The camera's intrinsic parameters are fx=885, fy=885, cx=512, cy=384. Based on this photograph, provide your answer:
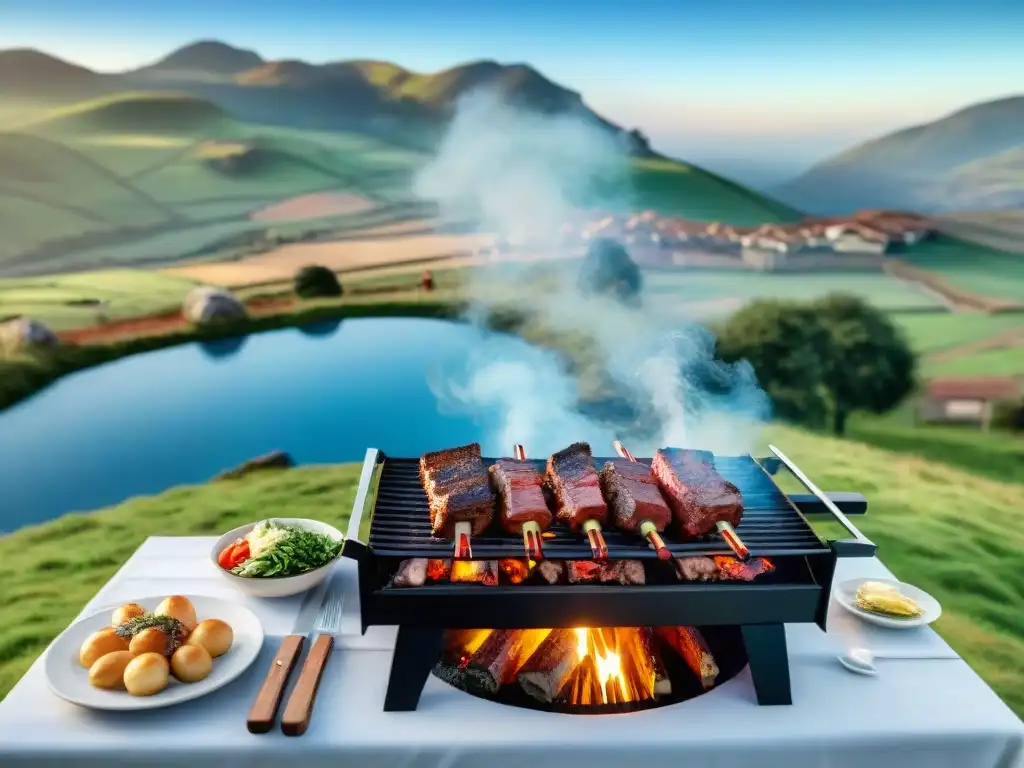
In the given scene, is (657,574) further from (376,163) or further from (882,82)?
(882,82)

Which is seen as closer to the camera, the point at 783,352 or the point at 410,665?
the point at 410,665

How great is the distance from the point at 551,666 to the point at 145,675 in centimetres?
112

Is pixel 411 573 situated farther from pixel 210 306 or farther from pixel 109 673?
pixel 210 306

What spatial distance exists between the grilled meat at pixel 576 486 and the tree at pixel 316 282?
4.31 m

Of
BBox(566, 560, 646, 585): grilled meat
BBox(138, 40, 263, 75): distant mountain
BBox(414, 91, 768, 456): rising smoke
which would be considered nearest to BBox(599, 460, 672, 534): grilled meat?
BBox(566, 560, 646, 585): grilled meat

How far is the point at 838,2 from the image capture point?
6828 mm

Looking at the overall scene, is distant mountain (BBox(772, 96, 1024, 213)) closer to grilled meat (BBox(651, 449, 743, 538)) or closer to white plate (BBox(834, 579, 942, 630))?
white plate (BBox(834, 579, 942, 630))

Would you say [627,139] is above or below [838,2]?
below

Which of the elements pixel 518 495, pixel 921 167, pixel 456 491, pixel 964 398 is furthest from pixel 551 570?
pixel 921 167

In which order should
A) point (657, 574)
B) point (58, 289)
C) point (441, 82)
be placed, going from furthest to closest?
point (441, 82)
point (58, 289)
point (657, 574)

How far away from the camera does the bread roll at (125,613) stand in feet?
8.79

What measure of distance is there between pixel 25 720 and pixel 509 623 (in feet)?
4.29

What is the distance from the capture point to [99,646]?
252 centimetres

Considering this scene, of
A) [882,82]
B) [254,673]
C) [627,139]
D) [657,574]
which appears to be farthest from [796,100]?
[254,673]
